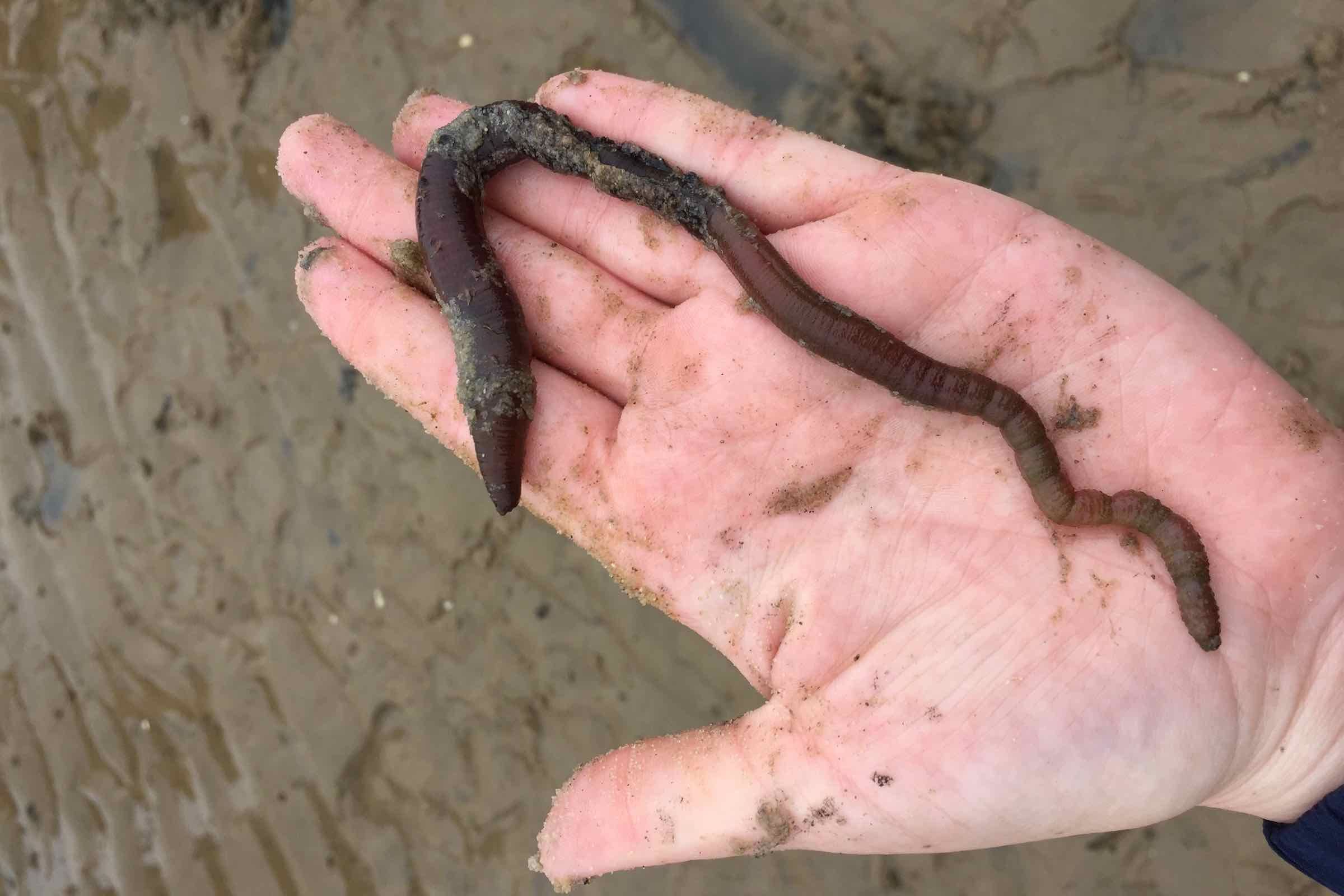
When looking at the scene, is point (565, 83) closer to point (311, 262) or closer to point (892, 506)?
point (311, 262)

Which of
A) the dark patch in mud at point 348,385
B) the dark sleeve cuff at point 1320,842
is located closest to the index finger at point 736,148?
the dark patch in mud at point 348,385

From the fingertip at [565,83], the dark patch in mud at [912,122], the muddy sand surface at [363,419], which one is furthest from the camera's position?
the dark patch in mud at [912,122]

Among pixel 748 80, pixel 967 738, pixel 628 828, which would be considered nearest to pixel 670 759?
pixel 628 828

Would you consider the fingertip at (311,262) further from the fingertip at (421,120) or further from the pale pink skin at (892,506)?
the fingertip at (421,120)

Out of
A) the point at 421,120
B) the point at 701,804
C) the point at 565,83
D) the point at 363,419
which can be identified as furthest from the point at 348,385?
the point at 701,804

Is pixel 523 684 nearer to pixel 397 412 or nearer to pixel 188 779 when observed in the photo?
pixel 397 412

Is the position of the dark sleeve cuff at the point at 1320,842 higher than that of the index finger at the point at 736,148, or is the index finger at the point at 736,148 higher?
the index finger at the point at 736,148
